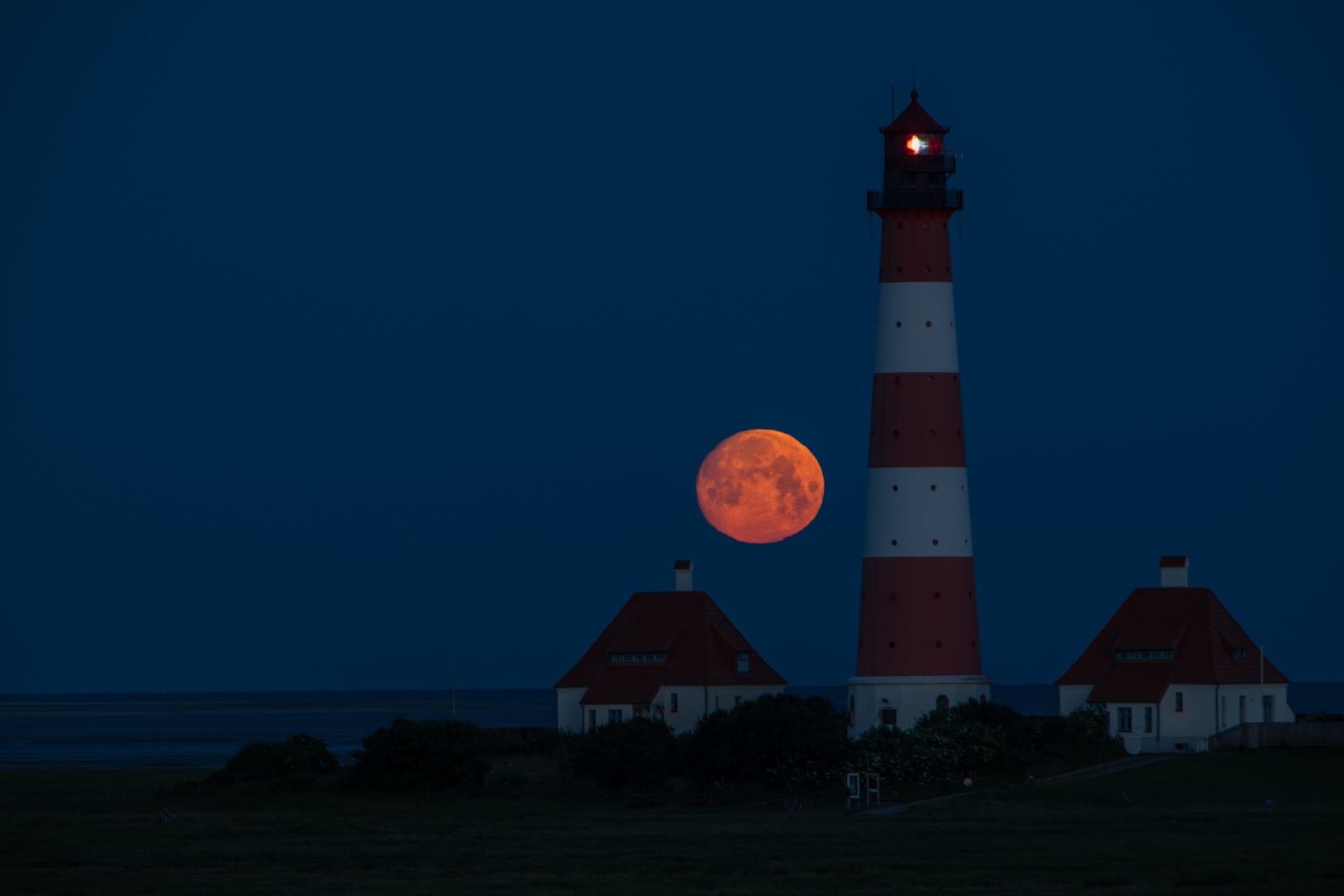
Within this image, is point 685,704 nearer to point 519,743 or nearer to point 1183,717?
point 519,743

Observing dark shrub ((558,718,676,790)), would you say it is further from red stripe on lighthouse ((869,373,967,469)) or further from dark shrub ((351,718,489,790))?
red stripe on lighthouse ((869,373,967,469))

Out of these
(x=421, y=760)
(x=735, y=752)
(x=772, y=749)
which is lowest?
(x=421, y=760)

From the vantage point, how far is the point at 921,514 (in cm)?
5338

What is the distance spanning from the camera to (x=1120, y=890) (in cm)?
3125

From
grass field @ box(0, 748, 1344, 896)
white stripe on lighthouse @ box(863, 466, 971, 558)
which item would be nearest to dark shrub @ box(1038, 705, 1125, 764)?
grass field @ box(0, 748, 1344, 896)

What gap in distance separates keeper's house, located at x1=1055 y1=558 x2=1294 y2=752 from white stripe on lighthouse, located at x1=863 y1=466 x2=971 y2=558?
7.80 m

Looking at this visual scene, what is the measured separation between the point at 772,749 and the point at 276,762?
59.3ft

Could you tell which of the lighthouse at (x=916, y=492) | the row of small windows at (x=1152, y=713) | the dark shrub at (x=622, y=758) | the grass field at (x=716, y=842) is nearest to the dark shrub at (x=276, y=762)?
the grass field at (x=716, y=842)

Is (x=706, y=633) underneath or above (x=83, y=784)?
above

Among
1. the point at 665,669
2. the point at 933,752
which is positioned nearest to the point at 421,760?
the point at 665,669

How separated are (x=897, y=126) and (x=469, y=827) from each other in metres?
26.6

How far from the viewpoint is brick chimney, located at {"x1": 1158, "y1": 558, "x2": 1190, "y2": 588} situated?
5994 centimetres

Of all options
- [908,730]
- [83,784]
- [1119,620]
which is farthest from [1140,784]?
[83,784]

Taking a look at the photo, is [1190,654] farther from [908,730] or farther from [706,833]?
[706,833]
